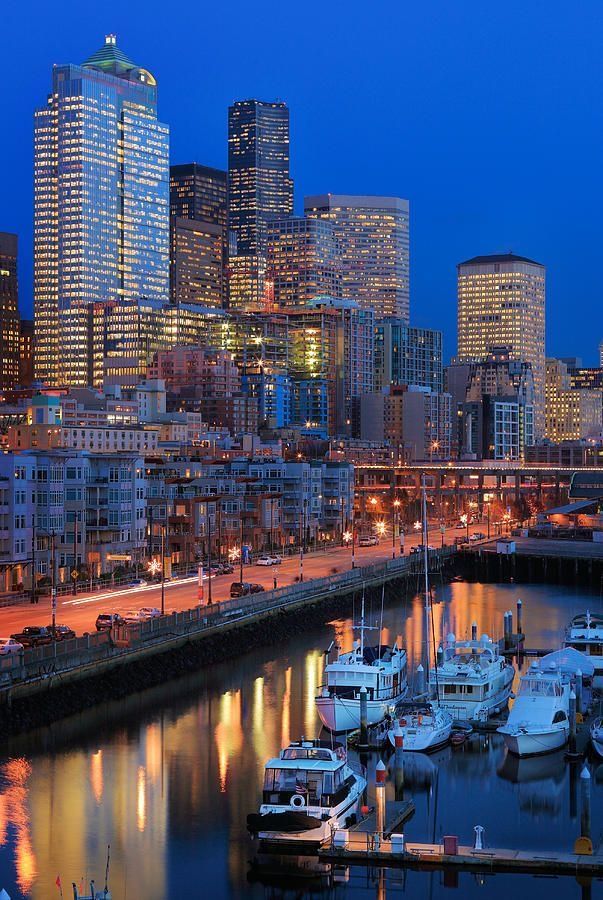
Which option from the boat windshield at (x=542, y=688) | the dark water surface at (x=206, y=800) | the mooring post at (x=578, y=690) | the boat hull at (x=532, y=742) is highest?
the boat windshield at (x=542, y=688)

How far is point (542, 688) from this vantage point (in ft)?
180

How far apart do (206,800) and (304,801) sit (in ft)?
19.9

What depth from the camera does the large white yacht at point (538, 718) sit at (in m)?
52.4

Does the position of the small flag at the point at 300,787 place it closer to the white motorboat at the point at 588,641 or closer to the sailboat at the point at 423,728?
the sailboat at the point at 423,728

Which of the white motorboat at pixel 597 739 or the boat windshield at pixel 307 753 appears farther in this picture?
the white motorboat at pixel 597 739

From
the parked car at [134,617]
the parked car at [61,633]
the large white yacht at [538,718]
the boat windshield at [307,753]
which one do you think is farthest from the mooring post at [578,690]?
the parked car at [61,633]

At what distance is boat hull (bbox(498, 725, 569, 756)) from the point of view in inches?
2060

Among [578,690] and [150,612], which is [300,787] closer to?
[578,690]

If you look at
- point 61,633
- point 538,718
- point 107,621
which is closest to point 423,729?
point 538,718

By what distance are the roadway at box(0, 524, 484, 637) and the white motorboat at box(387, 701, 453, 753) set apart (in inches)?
814

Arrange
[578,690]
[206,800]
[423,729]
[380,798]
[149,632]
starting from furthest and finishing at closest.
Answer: [149,632]
[578,690]
[423,729]
[206,800]
[380,798]

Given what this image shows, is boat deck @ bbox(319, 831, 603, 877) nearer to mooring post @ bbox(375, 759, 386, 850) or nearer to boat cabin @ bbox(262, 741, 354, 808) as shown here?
boat cabin @ bbox(262, 741, 354, 808)

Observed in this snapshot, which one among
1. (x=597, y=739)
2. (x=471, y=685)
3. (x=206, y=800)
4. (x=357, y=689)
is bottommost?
(x=206, y=800)

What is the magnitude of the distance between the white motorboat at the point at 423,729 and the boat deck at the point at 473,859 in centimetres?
1021
